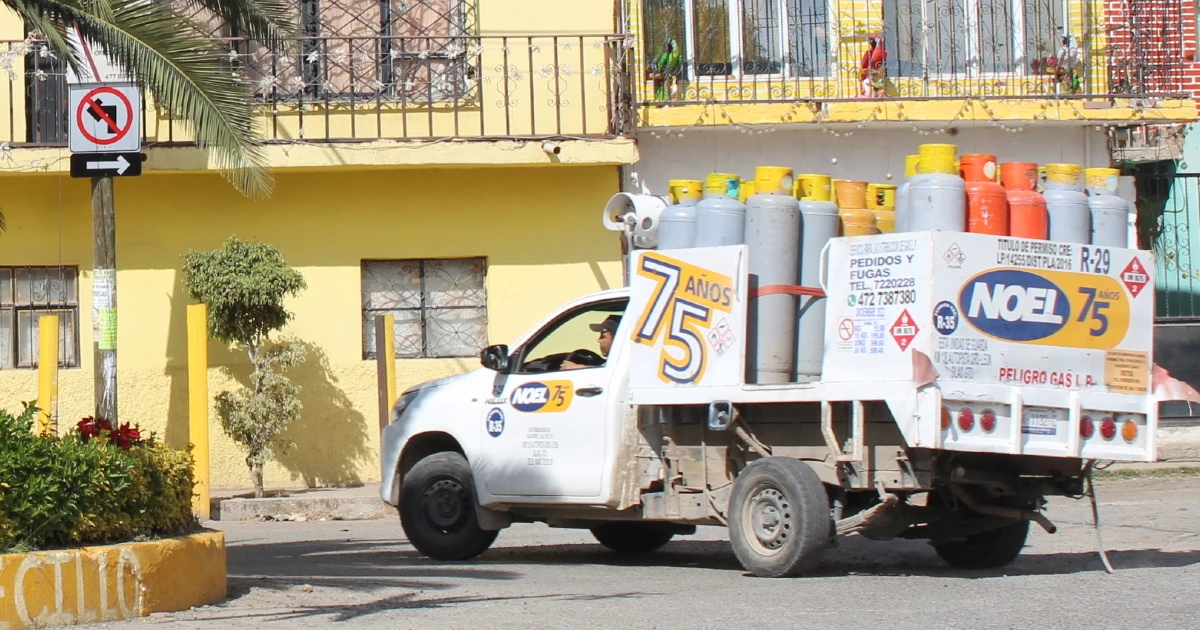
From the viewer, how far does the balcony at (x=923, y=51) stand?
54.7 ft

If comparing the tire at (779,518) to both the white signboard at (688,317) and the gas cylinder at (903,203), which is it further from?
the gas cylinder at (903,203)

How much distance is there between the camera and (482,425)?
10383 millimetres

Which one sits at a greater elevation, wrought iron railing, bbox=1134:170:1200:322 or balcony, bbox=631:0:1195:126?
balcony, bbox=631:0:1195:126

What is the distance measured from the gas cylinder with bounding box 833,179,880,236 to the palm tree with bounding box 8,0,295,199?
11.4ft

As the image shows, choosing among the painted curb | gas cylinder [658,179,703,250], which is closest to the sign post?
the painted curb

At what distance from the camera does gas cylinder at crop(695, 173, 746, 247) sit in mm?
9320

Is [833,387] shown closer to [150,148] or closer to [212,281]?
[212,281]

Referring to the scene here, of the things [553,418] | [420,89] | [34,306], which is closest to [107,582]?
[553,418]

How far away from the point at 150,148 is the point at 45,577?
916 centimetres

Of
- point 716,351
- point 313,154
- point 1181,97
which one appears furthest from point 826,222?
point 1181,97

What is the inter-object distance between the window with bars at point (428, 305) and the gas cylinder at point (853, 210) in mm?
7667

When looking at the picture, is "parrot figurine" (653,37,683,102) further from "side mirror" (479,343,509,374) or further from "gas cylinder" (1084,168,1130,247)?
"gas cylinder" (1084,168,1130,247)

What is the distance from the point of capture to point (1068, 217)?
29.8ft

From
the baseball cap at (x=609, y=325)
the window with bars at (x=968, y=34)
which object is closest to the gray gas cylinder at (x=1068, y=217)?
the baseball cap at (x=609, y=325)
